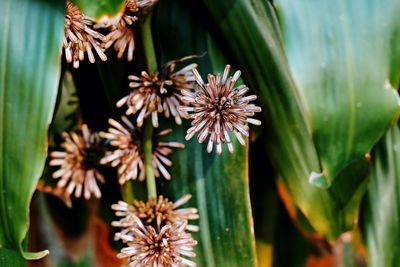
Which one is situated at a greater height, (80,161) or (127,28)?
(127,28)

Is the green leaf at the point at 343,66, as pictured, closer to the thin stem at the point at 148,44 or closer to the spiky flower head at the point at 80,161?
the thin stem at the point at 148,44

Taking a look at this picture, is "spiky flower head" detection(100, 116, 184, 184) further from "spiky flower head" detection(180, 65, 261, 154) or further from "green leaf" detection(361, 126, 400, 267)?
"green leaf" detection(361, 126, 400, 267)

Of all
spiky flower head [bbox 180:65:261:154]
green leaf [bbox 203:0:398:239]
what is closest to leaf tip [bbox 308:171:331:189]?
green leaf [bbox 203:0:398:239]

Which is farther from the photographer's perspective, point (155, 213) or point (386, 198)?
point (386, 198)

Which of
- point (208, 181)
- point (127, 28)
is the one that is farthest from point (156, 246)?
point (127, 28)

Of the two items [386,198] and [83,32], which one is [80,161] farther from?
[386,198]

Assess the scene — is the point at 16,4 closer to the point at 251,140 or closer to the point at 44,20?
the point at 44,20
